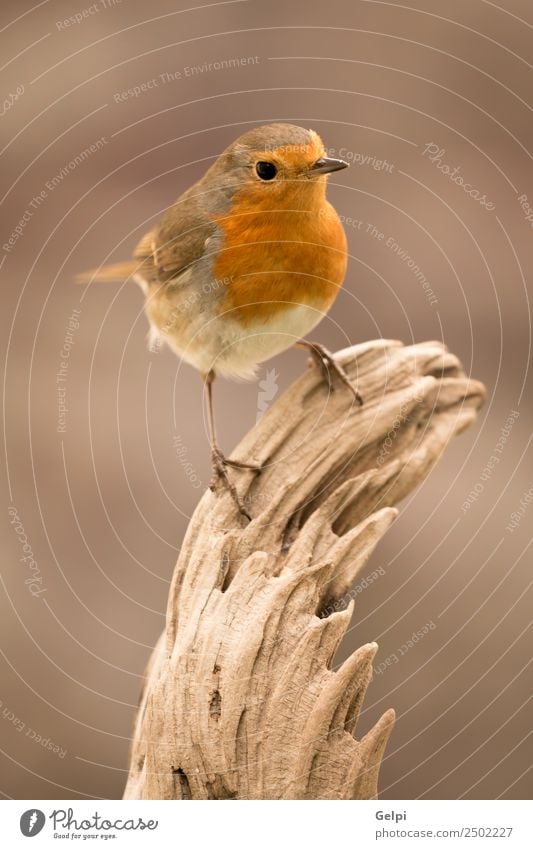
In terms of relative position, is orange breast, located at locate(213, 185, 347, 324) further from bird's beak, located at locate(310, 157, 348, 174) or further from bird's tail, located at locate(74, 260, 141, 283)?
bird's tail, located at locate(74, 260, 141, 283)

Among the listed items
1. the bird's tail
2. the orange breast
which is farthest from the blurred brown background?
the orange breast

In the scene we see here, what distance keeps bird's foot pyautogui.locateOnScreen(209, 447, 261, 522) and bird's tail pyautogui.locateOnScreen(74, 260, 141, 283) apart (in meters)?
0.33

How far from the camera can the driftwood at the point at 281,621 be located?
1.38m

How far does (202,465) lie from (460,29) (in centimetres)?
84

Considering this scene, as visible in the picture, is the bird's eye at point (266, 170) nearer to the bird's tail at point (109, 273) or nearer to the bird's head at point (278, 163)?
the bird's head at point (278, 163)

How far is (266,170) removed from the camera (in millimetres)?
1389

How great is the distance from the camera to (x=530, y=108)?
5.26 ft

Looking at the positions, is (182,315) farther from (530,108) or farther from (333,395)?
(530,108)

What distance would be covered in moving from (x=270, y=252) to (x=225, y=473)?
376 millimetres

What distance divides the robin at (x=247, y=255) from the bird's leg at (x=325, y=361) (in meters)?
0.17
